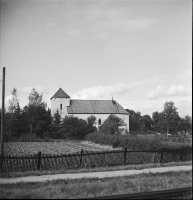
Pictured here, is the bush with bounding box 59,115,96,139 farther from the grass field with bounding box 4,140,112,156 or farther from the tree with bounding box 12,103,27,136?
the tree with bounding box 12,103,27,136

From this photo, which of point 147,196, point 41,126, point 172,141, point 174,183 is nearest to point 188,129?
point 172,141

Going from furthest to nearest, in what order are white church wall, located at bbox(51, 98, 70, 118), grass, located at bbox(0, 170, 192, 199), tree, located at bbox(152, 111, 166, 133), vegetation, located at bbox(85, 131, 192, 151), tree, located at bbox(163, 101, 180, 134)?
tree, located at bbox(152, 111, 166, 133) < vegetation, located at bbox(85, 131, 192, 151) < white church wall, located at bbox(51, 98, 70, 118) < tree, located at bbox(163, 101, 180, 134) < grass, located at bbox(0, 170, 192, 199)

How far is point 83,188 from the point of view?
691cm

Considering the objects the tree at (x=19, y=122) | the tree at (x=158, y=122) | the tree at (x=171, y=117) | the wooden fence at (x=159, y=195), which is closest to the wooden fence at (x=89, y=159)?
the tree at (x=19, y=122)

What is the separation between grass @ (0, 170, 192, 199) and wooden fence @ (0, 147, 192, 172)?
3043 mm

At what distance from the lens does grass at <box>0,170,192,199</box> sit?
6.29 meters

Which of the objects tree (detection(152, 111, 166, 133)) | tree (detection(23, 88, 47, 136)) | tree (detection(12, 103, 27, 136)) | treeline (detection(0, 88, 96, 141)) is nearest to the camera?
tree (detection(12, 103, 27, 136))

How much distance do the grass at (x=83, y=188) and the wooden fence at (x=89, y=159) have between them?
3.04 m

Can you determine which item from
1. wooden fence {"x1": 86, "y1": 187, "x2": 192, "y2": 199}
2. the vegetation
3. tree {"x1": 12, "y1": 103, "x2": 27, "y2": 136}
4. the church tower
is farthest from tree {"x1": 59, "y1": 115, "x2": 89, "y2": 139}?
wooden fence {"x1": 86, "y1": 187, "x2": 192, "y2": 199}

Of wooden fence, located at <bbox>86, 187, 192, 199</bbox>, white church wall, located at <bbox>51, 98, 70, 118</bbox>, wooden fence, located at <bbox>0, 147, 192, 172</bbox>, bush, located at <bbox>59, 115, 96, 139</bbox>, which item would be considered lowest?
wooden fence, located at <bbox>0, 147, 192, 172</bbox>

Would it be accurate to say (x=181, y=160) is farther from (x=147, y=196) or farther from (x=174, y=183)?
(x=147, y=196)

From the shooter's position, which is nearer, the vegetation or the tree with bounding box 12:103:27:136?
the tree with bounding box 12:103:27:136

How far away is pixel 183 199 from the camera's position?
6086 millimetres

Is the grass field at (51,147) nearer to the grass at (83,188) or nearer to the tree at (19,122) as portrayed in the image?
the tree at (19,122)
